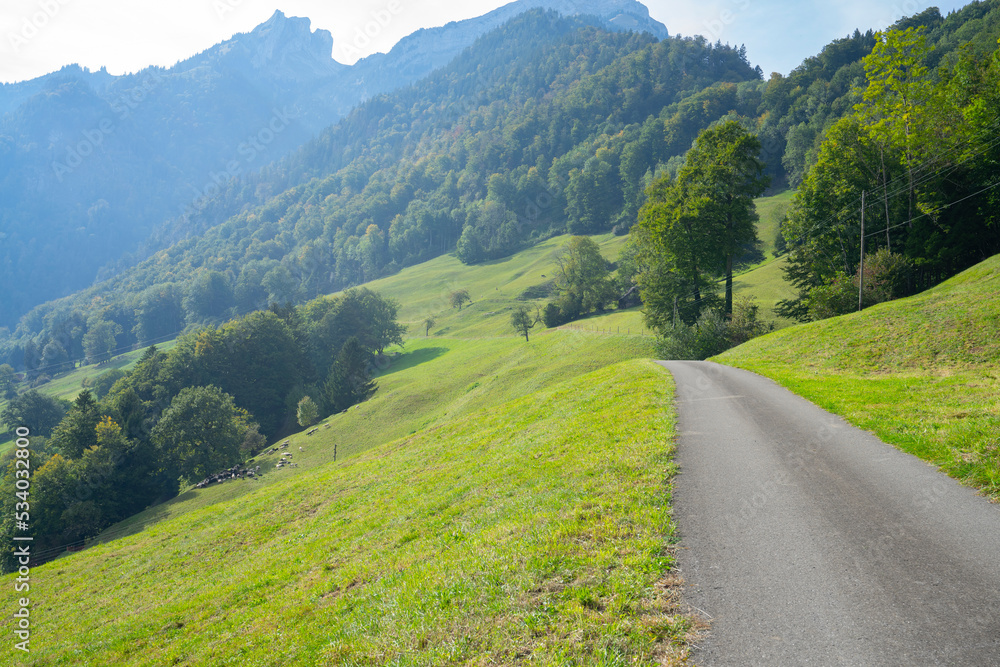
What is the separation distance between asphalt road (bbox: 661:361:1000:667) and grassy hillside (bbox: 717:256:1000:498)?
2.99ft

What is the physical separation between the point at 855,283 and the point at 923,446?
3880 centimetres

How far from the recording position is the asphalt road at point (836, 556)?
5.25 m

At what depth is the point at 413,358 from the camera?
108m

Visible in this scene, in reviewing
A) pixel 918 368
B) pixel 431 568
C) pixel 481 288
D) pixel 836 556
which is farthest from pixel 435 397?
pixel 481 288

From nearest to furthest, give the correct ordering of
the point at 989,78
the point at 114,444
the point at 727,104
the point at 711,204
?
1. the point at 989,78
2. the point at 711,204
3. the point at 114,444
4. the point at 727,104

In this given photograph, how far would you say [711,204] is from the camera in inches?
1811

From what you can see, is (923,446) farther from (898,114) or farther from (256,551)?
(898,114)

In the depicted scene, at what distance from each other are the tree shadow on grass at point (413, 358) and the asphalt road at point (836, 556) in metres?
93.2

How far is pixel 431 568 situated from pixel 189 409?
6986 centimetres

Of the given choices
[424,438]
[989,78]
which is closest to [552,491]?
[424,438]

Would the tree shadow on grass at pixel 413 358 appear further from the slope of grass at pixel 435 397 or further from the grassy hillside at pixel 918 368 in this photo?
the grassy hillside at pixel 918 368

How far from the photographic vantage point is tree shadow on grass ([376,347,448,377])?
103006 millimetres

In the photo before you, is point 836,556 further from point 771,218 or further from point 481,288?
point 481,288

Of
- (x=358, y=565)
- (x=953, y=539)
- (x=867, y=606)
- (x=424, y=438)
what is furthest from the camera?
(x=424, y=438)
